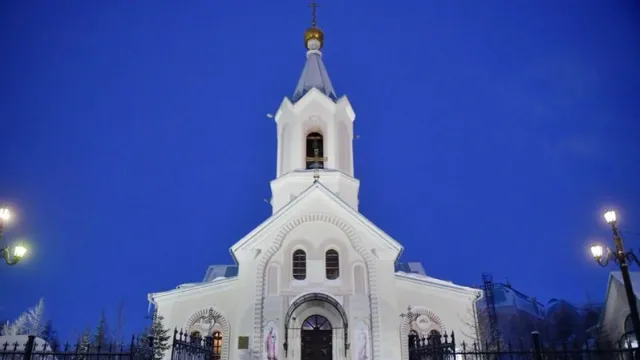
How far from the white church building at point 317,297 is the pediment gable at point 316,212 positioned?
43 millimetres

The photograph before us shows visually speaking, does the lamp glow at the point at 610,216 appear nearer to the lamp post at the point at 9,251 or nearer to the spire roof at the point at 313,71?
the lamp post at the point at 9,251

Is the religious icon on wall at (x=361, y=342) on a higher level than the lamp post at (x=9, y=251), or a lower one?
lower

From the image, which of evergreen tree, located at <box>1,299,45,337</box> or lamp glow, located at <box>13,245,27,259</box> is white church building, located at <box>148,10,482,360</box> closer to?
lamp glow, located at <box>13,245,27,259</box>

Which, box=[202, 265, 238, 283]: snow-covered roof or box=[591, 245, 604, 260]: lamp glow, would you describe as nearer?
box=[591, 245, 604, 260]: lamp glow

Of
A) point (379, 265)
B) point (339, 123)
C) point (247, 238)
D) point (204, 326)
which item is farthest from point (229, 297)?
point (339, 123)

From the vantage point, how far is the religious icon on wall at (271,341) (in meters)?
19.8

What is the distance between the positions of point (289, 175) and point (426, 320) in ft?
31.2

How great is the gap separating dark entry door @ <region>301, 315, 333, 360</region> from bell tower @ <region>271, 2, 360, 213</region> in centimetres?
651

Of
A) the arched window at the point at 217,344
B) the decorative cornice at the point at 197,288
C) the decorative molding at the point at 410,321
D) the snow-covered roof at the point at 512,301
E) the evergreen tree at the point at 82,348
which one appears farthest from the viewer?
the snow-covered roof at the point at 512,301

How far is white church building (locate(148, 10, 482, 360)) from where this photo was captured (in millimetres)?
20281

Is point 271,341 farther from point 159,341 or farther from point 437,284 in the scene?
point 437,284

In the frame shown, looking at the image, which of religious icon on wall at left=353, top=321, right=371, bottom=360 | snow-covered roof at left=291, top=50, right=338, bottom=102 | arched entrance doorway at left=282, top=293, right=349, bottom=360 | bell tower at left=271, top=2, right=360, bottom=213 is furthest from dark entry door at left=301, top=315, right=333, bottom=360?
snow-covered roof at left=291, top=50, right=338, bottom=102

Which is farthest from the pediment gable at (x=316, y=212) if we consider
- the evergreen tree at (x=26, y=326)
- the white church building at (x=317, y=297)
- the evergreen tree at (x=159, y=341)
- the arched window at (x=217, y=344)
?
the evergreen tree at (x=26, y=326)

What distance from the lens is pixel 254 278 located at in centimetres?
2120
